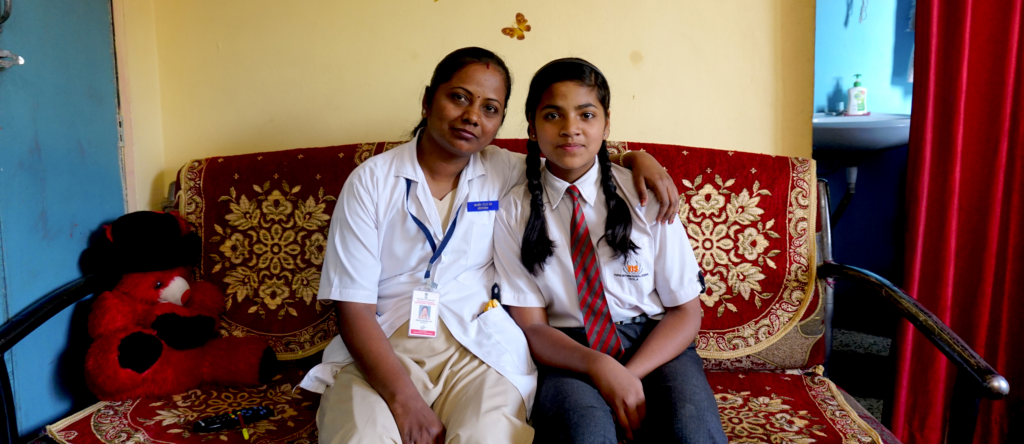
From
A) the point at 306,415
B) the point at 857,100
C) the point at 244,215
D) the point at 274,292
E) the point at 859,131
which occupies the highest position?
the point at 857,100

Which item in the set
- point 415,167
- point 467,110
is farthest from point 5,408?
point 467,110

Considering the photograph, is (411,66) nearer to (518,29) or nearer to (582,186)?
(518,29)

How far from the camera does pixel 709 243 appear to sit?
1.94 metres

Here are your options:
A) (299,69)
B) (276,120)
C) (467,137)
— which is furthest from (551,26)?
(276,120)

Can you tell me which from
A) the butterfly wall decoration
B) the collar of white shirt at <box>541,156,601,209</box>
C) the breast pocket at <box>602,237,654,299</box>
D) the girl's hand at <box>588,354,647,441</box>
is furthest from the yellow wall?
the girl's hand at <box>588,354,647,441</box>

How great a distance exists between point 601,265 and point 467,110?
564 millimetres

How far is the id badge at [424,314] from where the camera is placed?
1579 mm

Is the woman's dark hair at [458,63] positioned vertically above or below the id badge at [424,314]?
above

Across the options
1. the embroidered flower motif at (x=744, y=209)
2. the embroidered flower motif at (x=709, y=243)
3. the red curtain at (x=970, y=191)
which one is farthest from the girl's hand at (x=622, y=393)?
the red curtain at (x=970, y=191)

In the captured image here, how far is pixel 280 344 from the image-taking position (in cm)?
201

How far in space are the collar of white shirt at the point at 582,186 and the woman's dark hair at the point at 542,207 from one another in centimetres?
2

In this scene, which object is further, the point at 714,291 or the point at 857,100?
the point at 857,100

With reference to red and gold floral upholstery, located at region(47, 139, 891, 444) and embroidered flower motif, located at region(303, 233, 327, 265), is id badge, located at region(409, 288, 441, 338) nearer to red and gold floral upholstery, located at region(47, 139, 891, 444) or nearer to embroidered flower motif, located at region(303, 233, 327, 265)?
red and gold floral upholstery, located at region(47, 139, 891, 444)

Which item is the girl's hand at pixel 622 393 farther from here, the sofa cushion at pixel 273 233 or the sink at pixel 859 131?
the sink at pixel 859 131
